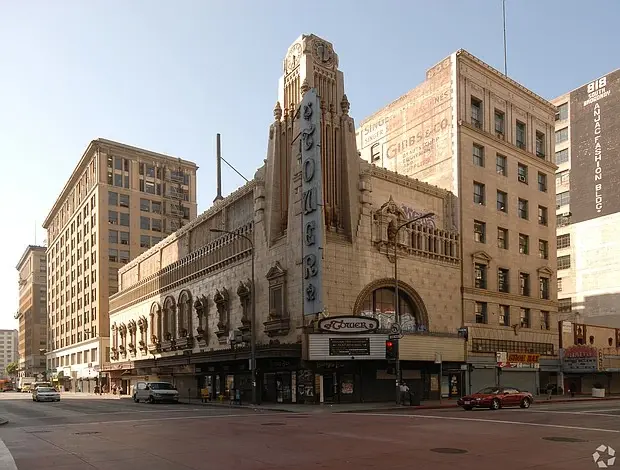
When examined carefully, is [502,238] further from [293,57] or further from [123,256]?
[123,256]

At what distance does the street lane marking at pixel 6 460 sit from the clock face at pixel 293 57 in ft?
120

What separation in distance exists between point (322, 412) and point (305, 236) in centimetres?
1330

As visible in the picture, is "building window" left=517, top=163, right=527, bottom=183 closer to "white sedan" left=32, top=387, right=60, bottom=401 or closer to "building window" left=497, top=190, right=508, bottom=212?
"building window" left=497, top=190, right=508, bottom=212

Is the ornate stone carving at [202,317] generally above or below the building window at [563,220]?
below

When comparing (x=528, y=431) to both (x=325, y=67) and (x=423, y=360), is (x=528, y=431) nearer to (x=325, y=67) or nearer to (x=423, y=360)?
(x=423, y=360)

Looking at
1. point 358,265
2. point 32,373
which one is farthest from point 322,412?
point 32,373

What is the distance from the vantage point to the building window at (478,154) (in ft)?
182

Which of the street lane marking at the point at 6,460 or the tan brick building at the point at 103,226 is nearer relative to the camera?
the street lane marking at the point at 6,460

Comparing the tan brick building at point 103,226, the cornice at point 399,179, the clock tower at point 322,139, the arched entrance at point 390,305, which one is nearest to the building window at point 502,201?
the cornice at point 399,179

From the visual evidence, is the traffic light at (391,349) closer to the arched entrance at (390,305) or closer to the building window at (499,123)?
the arched entrance at (390,305)

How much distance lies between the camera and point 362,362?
144 feet

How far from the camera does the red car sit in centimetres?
3484

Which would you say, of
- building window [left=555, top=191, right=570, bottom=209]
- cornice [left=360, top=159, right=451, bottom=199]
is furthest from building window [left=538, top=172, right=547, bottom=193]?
building window [left=555, top=191, right=570, bottom=209]

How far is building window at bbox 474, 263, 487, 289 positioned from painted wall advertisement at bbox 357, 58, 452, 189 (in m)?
7.27
